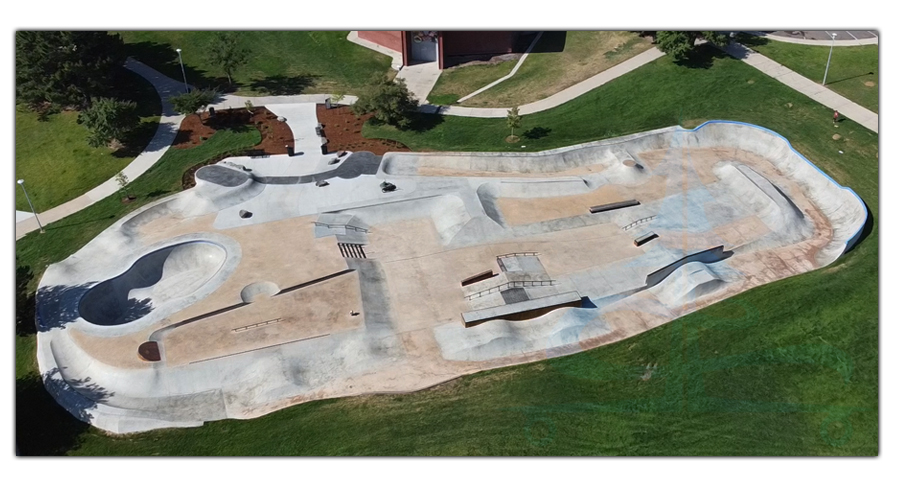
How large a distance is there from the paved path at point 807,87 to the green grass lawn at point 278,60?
3082cm

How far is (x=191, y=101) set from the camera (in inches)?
2092

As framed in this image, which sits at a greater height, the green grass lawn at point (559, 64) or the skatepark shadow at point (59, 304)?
the green grass lawn at point (559, 64)

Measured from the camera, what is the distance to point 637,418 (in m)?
32.7

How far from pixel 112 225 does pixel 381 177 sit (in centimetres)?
1765

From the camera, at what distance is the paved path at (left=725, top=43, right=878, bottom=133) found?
52.0 meters

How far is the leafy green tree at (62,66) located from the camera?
51.8m

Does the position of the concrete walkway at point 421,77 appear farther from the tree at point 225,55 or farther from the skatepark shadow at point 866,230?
the skatepark shadow at point 866,230

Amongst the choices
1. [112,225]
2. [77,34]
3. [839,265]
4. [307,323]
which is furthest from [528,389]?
[77,34]


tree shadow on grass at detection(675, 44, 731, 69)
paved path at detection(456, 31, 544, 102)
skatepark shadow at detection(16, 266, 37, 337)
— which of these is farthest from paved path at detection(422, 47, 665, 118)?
skatepark shadow at detection(16, 266, 37, 337)

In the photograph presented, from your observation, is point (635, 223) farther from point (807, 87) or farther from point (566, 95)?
point (807, 87)

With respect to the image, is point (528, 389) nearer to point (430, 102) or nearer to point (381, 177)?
point (381, 177)

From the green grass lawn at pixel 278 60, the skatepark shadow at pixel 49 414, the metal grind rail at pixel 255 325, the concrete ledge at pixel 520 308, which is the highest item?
the green grass lawn at pixel 278 60

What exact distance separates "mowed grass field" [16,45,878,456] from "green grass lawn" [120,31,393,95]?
1208 inches

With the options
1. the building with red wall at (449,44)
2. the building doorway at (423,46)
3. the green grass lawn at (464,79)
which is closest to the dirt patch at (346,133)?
the green grass lawn at (464,79)
